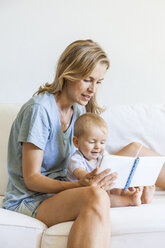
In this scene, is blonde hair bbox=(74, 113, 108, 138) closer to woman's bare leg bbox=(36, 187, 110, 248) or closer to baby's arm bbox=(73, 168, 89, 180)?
baby's arm bbox=(73, 168, 89, 180)

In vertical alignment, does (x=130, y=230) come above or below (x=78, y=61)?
below

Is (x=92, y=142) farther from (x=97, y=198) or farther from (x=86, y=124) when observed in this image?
(x=97, y=198)

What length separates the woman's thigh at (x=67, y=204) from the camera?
1471mm

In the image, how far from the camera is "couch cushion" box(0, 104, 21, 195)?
2.08m

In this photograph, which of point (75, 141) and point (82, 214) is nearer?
point (82, 214)

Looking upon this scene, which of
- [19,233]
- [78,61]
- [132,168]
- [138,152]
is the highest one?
[78,61]

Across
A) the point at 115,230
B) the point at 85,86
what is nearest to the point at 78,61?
the point at 85,86

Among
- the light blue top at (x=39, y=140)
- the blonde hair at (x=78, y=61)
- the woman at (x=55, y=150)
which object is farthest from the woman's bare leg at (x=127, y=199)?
the blonde hair at (x=78, y=61)

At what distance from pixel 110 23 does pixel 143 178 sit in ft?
4.05

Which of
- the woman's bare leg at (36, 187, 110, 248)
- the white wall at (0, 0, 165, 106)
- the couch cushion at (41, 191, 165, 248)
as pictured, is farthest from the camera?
the white wall at (0, 0, 165, 106)

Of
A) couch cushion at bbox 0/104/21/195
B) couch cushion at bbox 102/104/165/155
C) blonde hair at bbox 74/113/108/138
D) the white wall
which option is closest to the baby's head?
blonde hair at bbox 74/113/108/138

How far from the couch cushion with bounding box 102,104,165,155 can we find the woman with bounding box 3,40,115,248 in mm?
340

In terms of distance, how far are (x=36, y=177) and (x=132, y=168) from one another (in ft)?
1.35

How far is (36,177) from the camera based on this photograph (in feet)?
5.36
